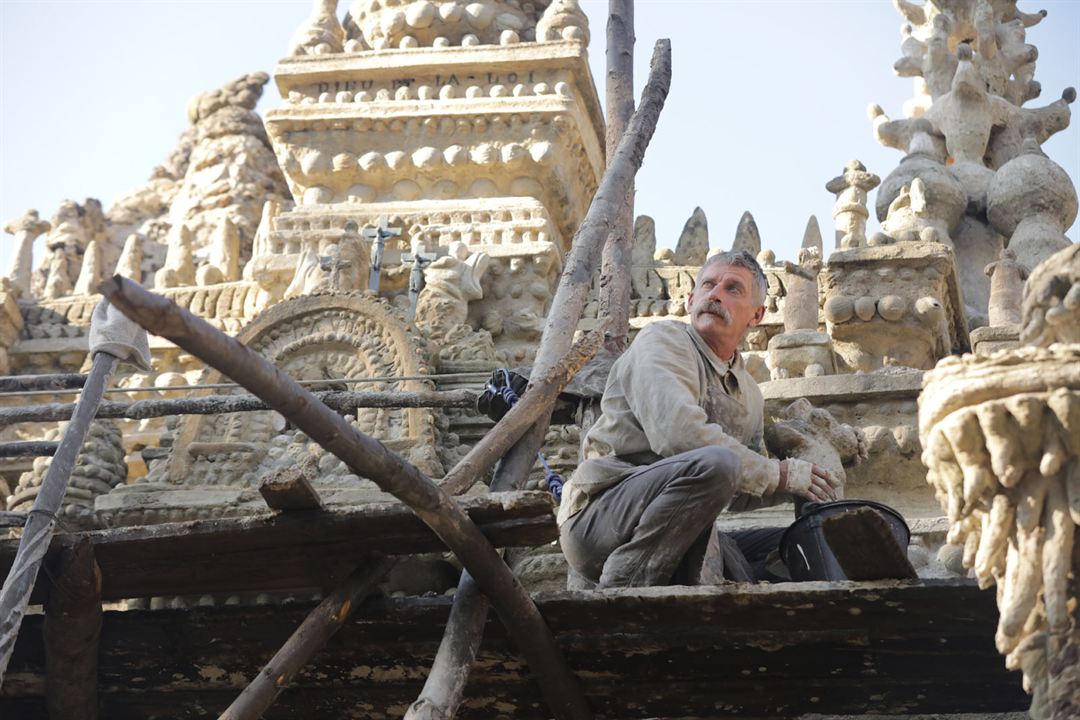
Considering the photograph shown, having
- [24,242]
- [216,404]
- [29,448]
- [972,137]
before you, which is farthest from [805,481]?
[24,242]

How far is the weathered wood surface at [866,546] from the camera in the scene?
589 centimetres

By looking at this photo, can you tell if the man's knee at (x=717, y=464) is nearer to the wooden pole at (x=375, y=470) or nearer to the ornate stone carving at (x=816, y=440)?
the wooden pole at (x=375, y=470)

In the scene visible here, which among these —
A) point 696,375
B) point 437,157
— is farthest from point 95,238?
point 696,375

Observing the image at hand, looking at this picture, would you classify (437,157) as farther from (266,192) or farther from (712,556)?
(712,556)

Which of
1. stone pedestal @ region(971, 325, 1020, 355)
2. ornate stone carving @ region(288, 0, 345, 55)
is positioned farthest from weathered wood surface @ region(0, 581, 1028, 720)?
ornate stone carving @ region(288, 0, 345, 55)

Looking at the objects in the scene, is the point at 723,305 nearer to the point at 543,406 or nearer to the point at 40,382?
the point at 543,406

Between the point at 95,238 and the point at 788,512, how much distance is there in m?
16.0

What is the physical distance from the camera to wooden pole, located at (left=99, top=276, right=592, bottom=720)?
4.95 meters

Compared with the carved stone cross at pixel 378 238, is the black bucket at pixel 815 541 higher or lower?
lower

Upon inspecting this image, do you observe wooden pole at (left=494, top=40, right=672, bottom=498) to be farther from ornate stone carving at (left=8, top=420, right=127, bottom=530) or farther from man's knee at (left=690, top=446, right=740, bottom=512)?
ornate stone carving at (left=8, top=420, right=127, bottom=530)

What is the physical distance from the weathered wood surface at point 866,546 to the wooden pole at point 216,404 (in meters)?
2.39

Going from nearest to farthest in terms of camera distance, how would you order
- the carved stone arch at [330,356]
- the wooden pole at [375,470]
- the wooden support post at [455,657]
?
the wooden pole at [375,470]
the wooden support post at [455,657]
the carved stone arch at [330,356]

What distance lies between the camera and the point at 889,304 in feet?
36.4

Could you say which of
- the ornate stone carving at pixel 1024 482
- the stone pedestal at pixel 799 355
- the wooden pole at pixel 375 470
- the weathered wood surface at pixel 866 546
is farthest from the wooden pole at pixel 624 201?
the ornate stone carving at pixel 1024 482
